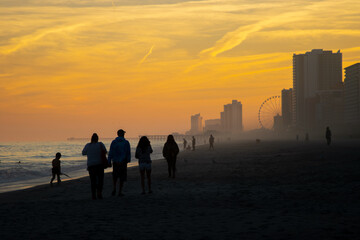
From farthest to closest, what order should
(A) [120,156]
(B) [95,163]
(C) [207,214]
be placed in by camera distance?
(A) [120,156] < (B) [95,163] < (C) [207,214]

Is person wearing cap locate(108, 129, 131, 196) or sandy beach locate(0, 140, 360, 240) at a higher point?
person wearing cap locate(108, 129, 131, 196)

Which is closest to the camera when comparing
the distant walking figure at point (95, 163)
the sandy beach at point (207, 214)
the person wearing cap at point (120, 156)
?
the sandy beach at point (207, 214)

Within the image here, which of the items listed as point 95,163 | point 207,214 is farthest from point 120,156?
point 207,214

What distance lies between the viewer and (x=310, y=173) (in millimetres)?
19094

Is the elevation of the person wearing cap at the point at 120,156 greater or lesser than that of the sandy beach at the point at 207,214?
greater

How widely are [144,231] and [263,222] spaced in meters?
2.34

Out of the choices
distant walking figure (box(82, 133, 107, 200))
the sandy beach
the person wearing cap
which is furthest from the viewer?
the person wearing cap

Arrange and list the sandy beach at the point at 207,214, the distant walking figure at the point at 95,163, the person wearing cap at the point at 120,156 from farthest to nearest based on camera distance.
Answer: the person wearing cap at the point at 120,156, the distant walking figure at the point at 95,163, the sandy beach at the point at 207,214

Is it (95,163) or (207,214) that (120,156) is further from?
(207,214)

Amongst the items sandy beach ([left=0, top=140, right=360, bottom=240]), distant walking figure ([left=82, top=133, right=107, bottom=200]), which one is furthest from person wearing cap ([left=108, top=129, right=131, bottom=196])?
sandy beach ([left=0, top=140, right=360, bottom=240])

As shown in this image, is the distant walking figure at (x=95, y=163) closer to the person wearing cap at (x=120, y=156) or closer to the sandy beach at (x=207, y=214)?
the person wearing cap at (x=120, y=156)

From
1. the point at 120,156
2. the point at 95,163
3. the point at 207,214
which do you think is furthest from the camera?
the point at 120,156

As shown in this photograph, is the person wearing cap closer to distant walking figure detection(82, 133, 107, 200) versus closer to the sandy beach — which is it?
distant walking figure detection(82, 133, 107, 200)

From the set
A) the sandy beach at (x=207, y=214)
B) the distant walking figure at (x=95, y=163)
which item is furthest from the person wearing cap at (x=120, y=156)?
the sandy beach at (x=207, y=214)
